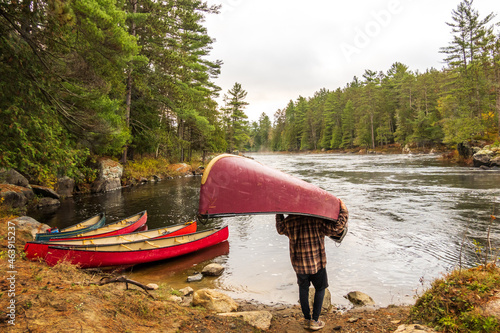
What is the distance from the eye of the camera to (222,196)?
3.36 metres

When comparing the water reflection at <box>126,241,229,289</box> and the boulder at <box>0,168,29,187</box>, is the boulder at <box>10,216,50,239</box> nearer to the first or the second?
the water reflection at <box>126,241,229,289</box>

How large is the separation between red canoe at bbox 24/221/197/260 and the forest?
174 centimetres

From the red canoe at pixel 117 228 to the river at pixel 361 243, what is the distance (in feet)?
4.38

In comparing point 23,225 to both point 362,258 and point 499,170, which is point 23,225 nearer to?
point 362,258

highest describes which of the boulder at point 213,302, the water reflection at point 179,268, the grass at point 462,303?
the grass at point 462,303

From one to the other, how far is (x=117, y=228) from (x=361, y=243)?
27.6 feet

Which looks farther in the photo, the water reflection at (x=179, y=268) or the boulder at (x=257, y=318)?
the water reflection at (x=179, y=268)

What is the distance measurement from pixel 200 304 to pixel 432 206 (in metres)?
12.5

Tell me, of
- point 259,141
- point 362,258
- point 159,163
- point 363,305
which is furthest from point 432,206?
point 259,141

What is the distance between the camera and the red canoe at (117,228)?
8.05 meters

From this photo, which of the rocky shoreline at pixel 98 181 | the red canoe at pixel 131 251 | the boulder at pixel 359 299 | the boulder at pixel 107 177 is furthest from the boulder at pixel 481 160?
the boulder at pixel 107 177

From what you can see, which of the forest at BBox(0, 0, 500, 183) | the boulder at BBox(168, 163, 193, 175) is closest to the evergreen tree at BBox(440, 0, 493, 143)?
the forest at BBox(0, 0, 500, 183)

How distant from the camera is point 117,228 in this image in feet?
30.8

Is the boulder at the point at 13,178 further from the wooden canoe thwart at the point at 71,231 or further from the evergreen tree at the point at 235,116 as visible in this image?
the evergreen tree at the point at 235,116
